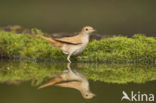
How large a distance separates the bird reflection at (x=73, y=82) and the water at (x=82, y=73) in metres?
0.05

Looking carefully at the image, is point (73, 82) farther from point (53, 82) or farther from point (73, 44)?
point (73, 44)

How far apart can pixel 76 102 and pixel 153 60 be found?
8.50 feet

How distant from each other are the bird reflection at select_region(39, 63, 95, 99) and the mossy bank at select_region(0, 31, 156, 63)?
914 mm

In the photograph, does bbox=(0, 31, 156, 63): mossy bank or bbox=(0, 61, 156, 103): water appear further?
bbox=(0, 31, 156, 63): mossy bank

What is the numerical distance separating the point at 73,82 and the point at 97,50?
5.29 feet

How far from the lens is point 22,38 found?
635 centimetres

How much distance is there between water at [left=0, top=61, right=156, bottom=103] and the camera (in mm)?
3641

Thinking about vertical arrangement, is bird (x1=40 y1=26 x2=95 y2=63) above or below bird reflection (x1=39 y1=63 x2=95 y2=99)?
above

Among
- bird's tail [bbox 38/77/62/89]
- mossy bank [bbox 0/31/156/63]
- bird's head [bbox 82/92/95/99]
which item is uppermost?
mossy bank [bbox 0/31/156/63]

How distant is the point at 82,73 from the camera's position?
16.1 ft

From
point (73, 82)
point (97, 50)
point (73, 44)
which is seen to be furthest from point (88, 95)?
point (97, 50)

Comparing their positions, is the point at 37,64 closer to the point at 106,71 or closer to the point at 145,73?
the point at 106,71

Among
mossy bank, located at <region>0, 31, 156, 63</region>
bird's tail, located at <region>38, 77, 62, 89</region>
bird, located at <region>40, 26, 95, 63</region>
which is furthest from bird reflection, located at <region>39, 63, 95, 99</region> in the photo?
mossy bank, located at <region>0, 31, 156, 63</region>

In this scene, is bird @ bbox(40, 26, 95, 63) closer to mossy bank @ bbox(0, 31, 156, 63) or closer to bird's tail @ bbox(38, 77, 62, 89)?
mossy bank @ bbox(0, 31, 156, 63)
